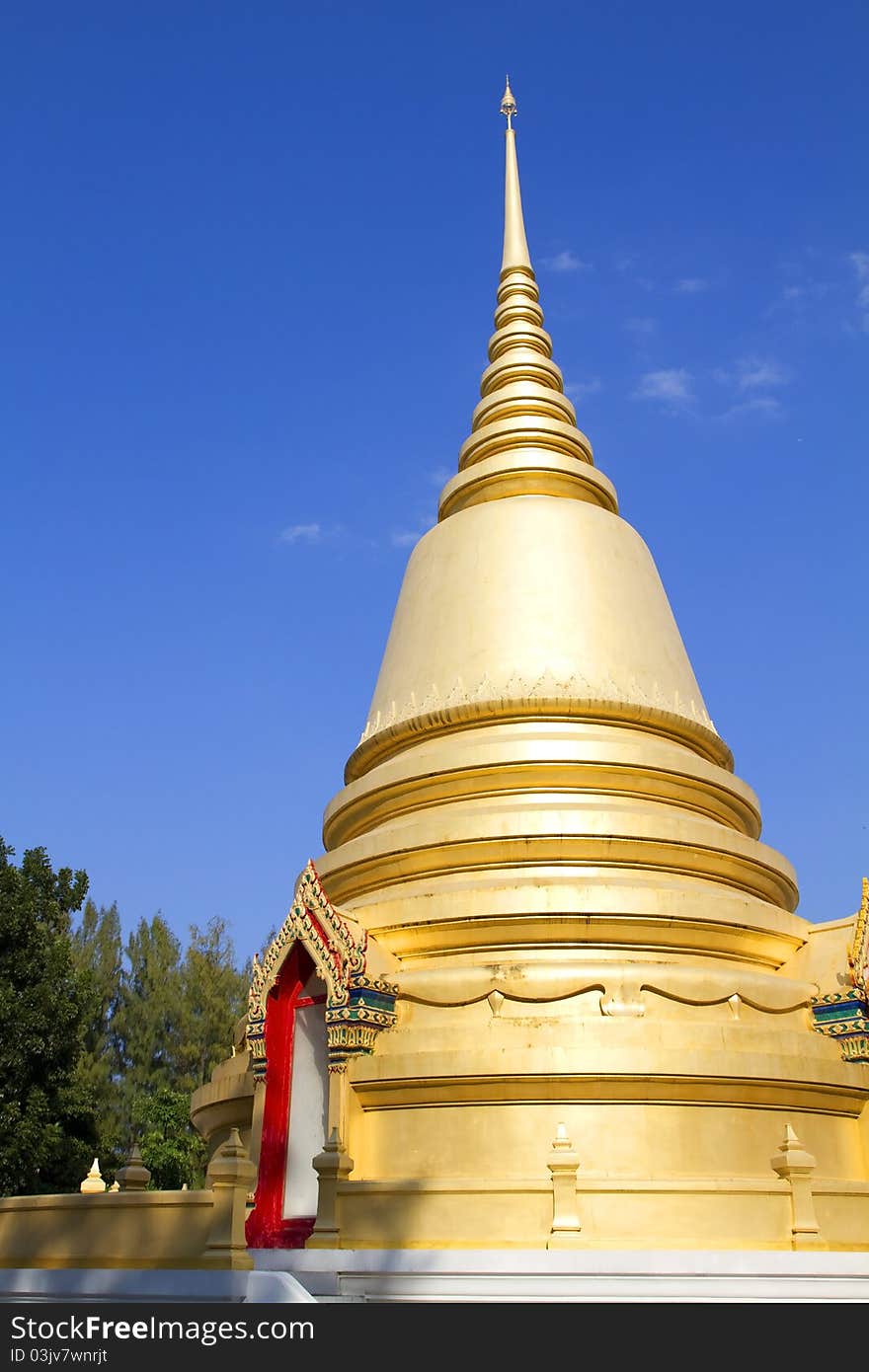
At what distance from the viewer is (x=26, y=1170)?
17.5 m

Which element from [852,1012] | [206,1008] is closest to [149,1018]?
[206,1008]

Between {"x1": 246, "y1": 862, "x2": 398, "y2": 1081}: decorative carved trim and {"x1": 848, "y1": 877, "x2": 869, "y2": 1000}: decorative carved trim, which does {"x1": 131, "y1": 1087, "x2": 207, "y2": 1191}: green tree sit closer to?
{"x1": 246, "y1": 862, "x2": 398, "y2": 1081}: decorative carved trim

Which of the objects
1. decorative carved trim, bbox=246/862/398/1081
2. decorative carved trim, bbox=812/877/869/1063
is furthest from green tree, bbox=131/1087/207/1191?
decorative carved trim, bbox=812/877/869/1063

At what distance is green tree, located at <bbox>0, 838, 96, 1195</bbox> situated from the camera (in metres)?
17.4

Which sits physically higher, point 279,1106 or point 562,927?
point 562,927

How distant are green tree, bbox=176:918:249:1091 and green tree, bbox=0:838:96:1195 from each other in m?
10.3

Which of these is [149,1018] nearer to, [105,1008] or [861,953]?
[105,1008]

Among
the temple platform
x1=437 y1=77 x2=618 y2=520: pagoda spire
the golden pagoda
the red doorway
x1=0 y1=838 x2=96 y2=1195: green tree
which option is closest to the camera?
the temple platform

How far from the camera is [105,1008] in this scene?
3062 cm

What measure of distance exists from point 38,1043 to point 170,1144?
5.48m

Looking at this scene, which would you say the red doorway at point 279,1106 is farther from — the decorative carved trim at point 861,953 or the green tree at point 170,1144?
the green tree at point 170,1144

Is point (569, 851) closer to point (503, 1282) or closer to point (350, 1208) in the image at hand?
point (350, 1208)
